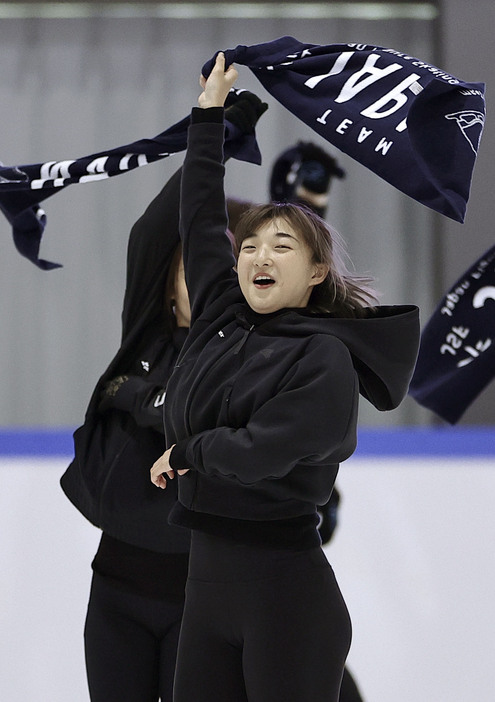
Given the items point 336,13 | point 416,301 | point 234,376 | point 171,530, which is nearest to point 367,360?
point 234,376

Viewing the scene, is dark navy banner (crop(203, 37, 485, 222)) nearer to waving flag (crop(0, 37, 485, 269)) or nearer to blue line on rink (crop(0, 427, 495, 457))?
waving flag (crop(0, 37, 485, 269))

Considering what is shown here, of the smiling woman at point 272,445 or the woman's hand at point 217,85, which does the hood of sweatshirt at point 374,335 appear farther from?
the woman's hand at point 217,85

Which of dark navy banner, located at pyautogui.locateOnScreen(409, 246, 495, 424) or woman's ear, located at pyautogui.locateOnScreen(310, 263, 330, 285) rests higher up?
Answer: woman's ear, located at pyautogui.locateOnScreen(310, 263, 330, 285)

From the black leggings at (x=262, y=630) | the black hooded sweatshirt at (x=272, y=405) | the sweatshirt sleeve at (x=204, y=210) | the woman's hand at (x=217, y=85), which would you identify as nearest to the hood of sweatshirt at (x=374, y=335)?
the black hooded sweatshirt at (x=272, y=405)

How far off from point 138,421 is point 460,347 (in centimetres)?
84

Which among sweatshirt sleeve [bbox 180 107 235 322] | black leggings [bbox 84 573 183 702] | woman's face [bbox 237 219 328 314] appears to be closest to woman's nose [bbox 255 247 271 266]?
woman's face [bbox 237 219 328 314]

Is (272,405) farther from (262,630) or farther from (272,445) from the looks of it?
(262,630)

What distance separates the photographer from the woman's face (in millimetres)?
1120

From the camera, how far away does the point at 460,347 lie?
1932mm

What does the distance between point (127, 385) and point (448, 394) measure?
840mm

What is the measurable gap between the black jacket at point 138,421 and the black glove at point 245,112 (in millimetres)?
140

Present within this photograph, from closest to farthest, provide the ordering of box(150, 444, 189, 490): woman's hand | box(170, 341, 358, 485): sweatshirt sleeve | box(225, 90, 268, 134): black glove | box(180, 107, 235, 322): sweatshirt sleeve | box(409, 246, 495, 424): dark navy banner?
box(170, 341, 358, 485): sweatshirt sleeve < box(150, 444, 189, 490): woman's hand < box(180, 107, 235, 322): sweatshirt sleeve < box(225, 90, 268, 134): black glove < box(409, 246, 495, 424): dark navy banner

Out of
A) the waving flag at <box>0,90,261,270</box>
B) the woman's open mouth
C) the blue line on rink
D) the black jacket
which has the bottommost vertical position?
the blue line on rink

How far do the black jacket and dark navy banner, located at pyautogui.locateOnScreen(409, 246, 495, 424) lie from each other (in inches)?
27.6
